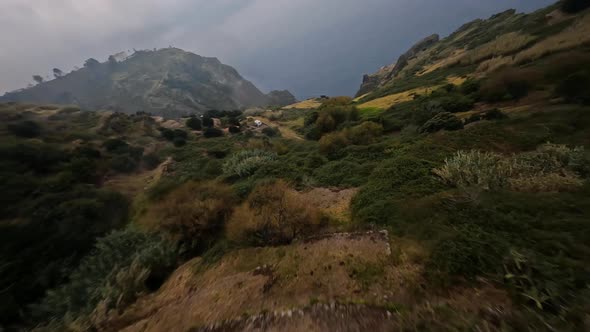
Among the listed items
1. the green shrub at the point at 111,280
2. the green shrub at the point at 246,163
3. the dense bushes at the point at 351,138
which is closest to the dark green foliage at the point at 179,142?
the green shrub at the point at 246,163

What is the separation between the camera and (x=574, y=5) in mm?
21188

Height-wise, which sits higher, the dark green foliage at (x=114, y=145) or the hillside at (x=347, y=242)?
the dark green foliage at (x=114, y=145)

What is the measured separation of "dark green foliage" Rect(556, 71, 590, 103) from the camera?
8352 mm

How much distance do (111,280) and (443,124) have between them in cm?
1390

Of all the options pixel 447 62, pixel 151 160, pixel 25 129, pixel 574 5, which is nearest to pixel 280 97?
pixel 447 62

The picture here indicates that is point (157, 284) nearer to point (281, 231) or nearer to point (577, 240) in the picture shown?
point (281, 231)

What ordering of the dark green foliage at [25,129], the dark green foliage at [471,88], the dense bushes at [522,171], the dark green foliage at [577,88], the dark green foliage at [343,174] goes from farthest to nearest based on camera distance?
the dark green foliage at [25,129]
the dark green foliage at [471,88]
the dark green foliage at [343,174]
the dark green foliage at [577,88]
the dense bushes at [522,171]

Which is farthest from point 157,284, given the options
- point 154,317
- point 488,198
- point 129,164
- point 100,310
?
point 129,164

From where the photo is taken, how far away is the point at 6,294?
4.85 metres

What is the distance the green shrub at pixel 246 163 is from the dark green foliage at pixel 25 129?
16592mm

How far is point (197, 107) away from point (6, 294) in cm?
10410

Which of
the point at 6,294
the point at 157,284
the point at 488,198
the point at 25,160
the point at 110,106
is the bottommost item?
the point at 157,284

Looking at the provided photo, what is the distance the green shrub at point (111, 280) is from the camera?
405 cm

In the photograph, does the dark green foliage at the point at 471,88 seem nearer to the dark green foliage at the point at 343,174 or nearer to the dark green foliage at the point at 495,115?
the dark green foliage at the point at 495,115
